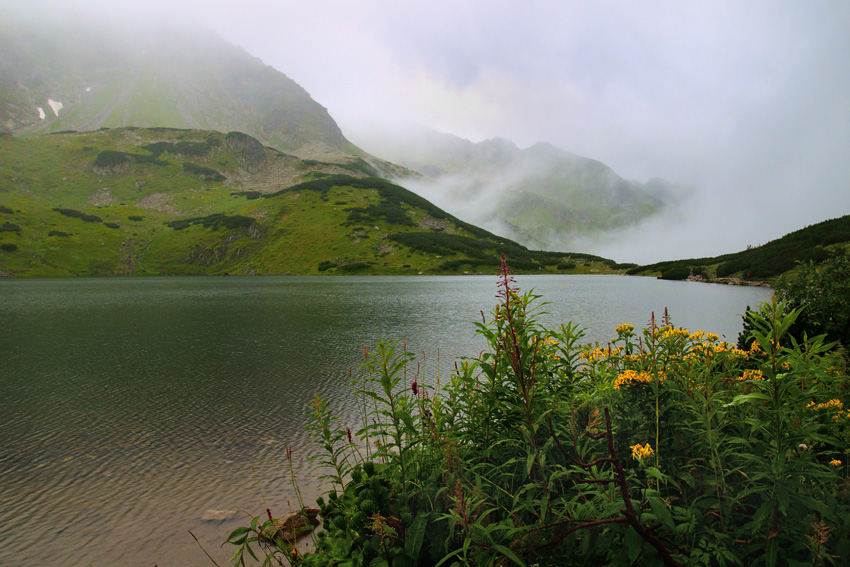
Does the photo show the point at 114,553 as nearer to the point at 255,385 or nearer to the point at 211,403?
the point at 211,403

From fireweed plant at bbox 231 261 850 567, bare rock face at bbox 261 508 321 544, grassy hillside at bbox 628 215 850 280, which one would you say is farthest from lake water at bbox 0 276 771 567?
grassy hillside at bbox 628 215 850 280

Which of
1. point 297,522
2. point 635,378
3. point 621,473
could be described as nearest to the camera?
point 621,473

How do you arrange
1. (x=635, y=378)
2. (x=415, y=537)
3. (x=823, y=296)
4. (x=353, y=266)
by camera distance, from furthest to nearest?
(x=353, y=266) → (x=823, y=296) → (x=635, y=378) → (x=415, y=537)

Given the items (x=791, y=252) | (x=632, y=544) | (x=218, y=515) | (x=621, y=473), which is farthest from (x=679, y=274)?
(x=621, y=473)

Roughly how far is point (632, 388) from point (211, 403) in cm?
1795

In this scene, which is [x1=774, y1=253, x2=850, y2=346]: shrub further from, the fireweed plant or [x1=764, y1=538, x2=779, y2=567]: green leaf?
[x1=764, y1=538, x2=779, y2=567]: green leaf

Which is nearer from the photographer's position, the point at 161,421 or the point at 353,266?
the point at 161,421

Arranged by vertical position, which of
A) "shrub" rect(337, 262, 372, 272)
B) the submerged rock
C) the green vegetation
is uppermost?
"shrub" rect(337, 262, 372, 272)

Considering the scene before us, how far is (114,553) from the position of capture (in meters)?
8.22

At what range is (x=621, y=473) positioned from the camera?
261 centimetres

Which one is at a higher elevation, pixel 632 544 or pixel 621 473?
pixel 621 473

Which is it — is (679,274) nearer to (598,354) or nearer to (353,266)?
(353,266)

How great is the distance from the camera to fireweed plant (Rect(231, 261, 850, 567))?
11.4ft

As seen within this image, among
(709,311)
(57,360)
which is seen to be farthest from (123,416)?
(709,311)
